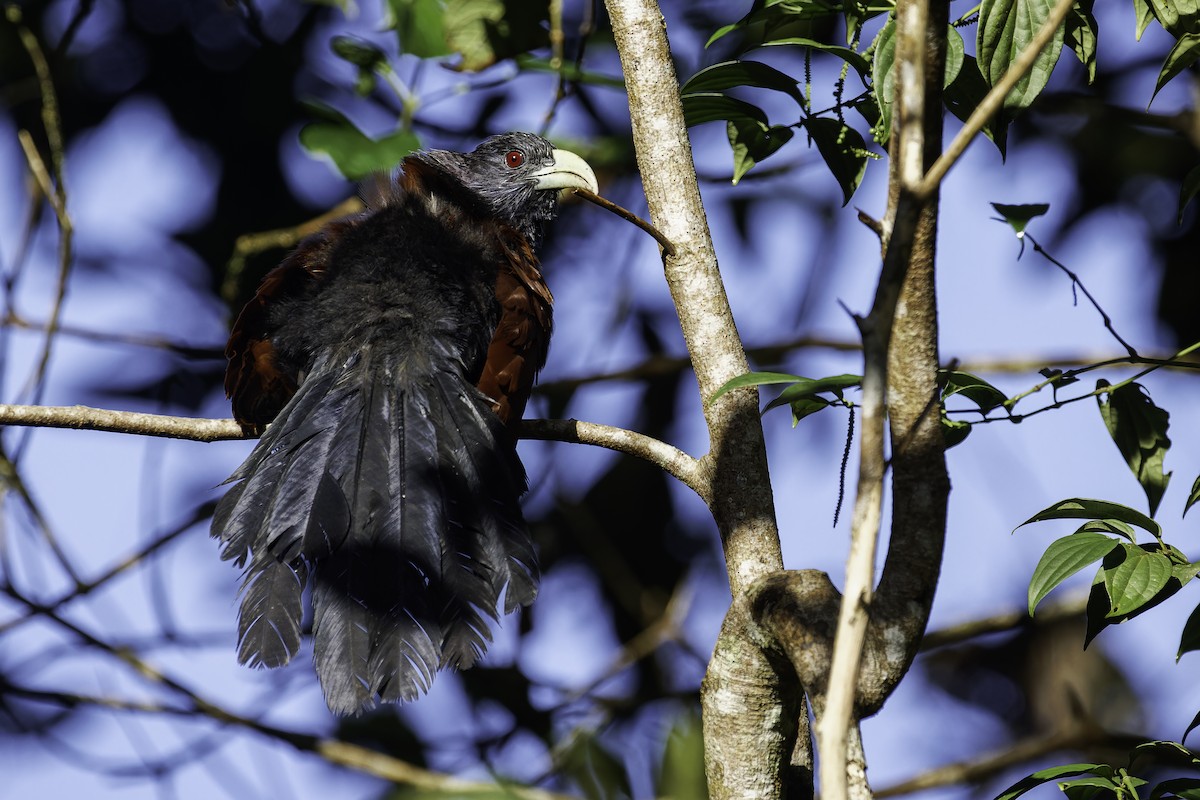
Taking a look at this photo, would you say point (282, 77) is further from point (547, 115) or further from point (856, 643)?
point (856, 643)

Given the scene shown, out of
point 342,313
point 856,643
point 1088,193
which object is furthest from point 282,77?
Result: point 856,643

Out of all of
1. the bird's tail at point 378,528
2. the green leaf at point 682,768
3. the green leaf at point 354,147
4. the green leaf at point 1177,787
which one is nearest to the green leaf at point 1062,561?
the green leaf at point 1177,787

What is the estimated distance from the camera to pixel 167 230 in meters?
4.80

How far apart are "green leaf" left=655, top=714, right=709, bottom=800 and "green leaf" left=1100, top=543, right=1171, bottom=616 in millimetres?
1441

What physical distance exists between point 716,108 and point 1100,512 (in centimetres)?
94

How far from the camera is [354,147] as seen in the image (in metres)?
3.19

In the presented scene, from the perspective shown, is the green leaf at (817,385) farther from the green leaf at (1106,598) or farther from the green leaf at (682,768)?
the green leaf at (682,768)

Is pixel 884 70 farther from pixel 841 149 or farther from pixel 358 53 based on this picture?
pixel 358 53

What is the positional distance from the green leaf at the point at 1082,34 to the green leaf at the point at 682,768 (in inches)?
69.3

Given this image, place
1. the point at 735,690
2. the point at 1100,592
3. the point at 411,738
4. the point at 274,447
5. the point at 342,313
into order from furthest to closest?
1. the point at 411,738
2. the point at 342,313
3. the point at 274,447
4. the point at 735,690
5. the point at 1100,592

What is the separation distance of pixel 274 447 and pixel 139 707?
2.17m

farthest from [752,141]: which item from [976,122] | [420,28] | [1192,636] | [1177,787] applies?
[420,28]

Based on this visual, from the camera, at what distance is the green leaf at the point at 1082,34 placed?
5.71 feet

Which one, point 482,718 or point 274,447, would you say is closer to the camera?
point 274,447
